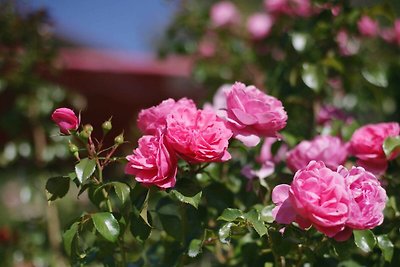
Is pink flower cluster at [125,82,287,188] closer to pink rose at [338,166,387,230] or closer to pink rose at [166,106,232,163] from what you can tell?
pink rose at [166,106,232,163]

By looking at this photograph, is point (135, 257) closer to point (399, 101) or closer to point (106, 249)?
point (106, 249)

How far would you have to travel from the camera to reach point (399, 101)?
6.79ft

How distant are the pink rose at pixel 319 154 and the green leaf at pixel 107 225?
1.60ft

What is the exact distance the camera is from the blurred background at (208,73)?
1.79 metres

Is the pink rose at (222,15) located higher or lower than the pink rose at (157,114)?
lower

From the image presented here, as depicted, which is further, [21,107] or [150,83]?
[150,83]

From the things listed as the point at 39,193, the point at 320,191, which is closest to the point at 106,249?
the point at 320,191

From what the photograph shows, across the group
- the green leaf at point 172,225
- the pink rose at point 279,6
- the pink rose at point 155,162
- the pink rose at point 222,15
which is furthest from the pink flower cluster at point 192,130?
the pink rose at point 222,15

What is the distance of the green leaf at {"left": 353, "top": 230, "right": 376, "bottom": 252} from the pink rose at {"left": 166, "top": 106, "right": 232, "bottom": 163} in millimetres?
282

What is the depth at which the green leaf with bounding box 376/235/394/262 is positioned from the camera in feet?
3.91

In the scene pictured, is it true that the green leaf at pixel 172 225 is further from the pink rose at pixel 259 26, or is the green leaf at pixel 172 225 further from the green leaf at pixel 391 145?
the pink rose at pixel 259 26

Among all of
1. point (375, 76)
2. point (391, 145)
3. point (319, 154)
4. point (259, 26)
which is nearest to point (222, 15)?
point (259, 26)

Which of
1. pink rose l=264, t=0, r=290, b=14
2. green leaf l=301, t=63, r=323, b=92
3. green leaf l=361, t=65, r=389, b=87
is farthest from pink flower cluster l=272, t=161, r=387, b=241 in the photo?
pink rose l=264, t=0, r=290, b=14

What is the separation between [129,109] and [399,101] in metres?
1.97
